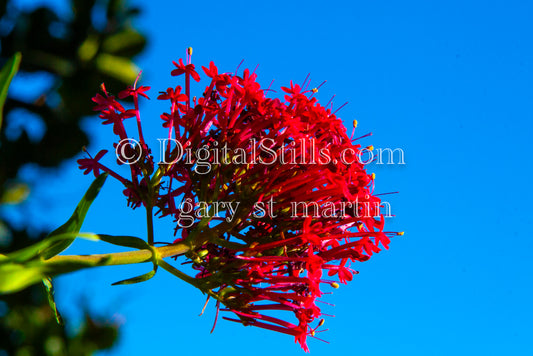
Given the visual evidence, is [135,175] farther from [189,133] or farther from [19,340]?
[19,340]

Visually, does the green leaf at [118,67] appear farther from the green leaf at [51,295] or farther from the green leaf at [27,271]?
the green leaf at [27,271]

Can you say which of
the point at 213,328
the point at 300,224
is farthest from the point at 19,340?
the point at 300,224

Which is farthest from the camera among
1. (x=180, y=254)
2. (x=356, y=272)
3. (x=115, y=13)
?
(x=115, y=13)

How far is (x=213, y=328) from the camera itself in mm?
1300

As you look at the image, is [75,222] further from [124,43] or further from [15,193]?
[124,43]

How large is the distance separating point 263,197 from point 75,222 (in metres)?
0.44

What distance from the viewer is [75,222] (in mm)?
1026

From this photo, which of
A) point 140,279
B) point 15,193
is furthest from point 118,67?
point 140,279

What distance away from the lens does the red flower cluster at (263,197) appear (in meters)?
1.20

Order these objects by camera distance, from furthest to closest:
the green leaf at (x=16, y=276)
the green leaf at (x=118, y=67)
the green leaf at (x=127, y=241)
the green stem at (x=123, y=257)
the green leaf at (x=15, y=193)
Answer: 1. the green leaf at (x=118, y=67)
2. the green leaf at (x=15, y=193)
3. the green leaf at (x=127, y=241)
4. the green stem at (x=123, y=257)
5. the green leaf at (x=16, y=276)

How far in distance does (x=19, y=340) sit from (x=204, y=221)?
1.30 m

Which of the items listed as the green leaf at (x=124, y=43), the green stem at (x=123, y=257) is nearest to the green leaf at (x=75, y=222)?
the green stem at (x=123, y=257)

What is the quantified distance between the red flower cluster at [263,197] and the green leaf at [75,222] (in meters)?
0.17

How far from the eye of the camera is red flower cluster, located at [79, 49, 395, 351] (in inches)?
47.3
